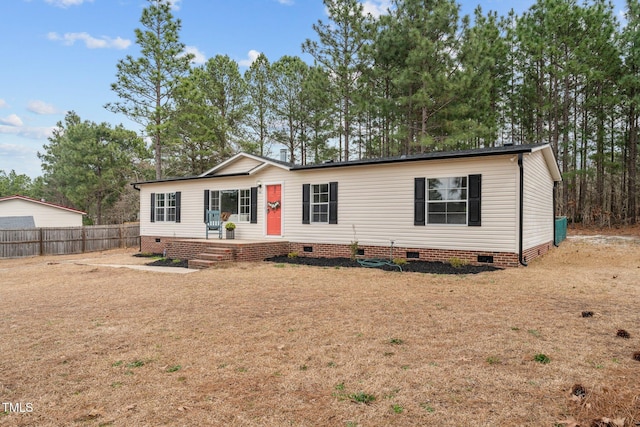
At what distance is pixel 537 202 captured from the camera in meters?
11.2

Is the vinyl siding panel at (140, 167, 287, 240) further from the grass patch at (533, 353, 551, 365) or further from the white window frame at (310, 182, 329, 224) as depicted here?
the grass patch at (533, 353, 551, 365)

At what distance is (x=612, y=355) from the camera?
139 inches

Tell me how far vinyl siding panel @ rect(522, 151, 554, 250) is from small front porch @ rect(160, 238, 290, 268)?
23.8ft

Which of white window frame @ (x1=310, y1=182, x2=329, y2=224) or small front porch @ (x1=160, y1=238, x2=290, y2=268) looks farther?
white window frame @ (x1=310, y1=182, x2=329, y2=224)

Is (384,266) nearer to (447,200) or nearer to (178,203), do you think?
(447,200)

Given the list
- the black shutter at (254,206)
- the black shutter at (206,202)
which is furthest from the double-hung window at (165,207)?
→ the black shutter at (254,206)

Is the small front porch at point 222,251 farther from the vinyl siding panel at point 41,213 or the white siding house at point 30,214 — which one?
the vinyl siding panel at point 41,213

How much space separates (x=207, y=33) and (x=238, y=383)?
17.3 metres

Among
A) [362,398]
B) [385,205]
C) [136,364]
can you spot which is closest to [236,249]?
[385,205]

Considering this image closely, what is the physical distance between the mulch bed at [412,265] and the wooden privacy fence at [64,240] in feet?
38.5

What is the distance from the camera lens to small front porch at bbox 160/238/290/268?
10922 millimetres

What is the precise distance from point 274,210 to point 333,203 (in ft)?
8.15

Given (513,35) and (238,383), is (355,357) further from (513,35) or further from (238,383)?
(513,35)

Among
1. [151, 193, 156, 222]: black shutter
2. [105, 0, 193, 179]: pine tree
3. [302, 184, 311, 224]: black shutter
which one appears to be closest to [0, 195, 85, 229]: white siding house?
[105, 0, 193, 179]: pine tree
